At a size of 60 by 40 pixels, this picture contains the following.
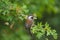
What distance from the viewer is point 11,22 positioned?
177cm

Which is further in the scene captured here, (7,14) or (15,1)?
(15,1)

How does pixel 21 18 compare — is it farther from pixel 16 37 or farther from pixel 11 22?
pixel 16 37

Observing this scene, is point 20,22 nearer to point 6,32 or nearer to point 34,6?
point 6,32

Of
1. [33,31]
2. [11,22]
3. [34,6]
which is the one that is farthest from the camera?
[34,6]

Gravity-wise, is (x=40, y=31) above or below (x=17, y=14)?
below

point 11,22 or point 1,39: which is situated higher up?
point 11,22

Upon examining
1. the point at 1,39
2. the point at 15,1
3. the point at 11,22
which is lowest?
the point at 1,39

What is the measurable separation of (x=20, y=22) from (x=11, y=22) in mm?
63

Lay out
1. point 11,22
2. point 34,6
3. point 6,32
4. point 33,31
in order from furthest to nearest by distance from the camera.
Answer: point 34,6 < point 6,32 < point 11,22 < point 33,31

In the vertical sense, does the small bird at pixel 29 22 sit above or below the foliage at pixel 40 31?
above

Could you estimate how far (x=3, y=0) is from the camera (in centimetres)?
172

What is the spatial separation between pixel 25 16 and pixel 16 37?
0.76 ft

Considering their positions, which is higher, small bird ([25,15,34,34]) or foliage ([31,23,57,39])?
small bird ([25,15,34,34])

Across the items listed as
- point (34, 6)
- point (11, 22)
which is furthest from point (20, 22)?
point (34, 6)
